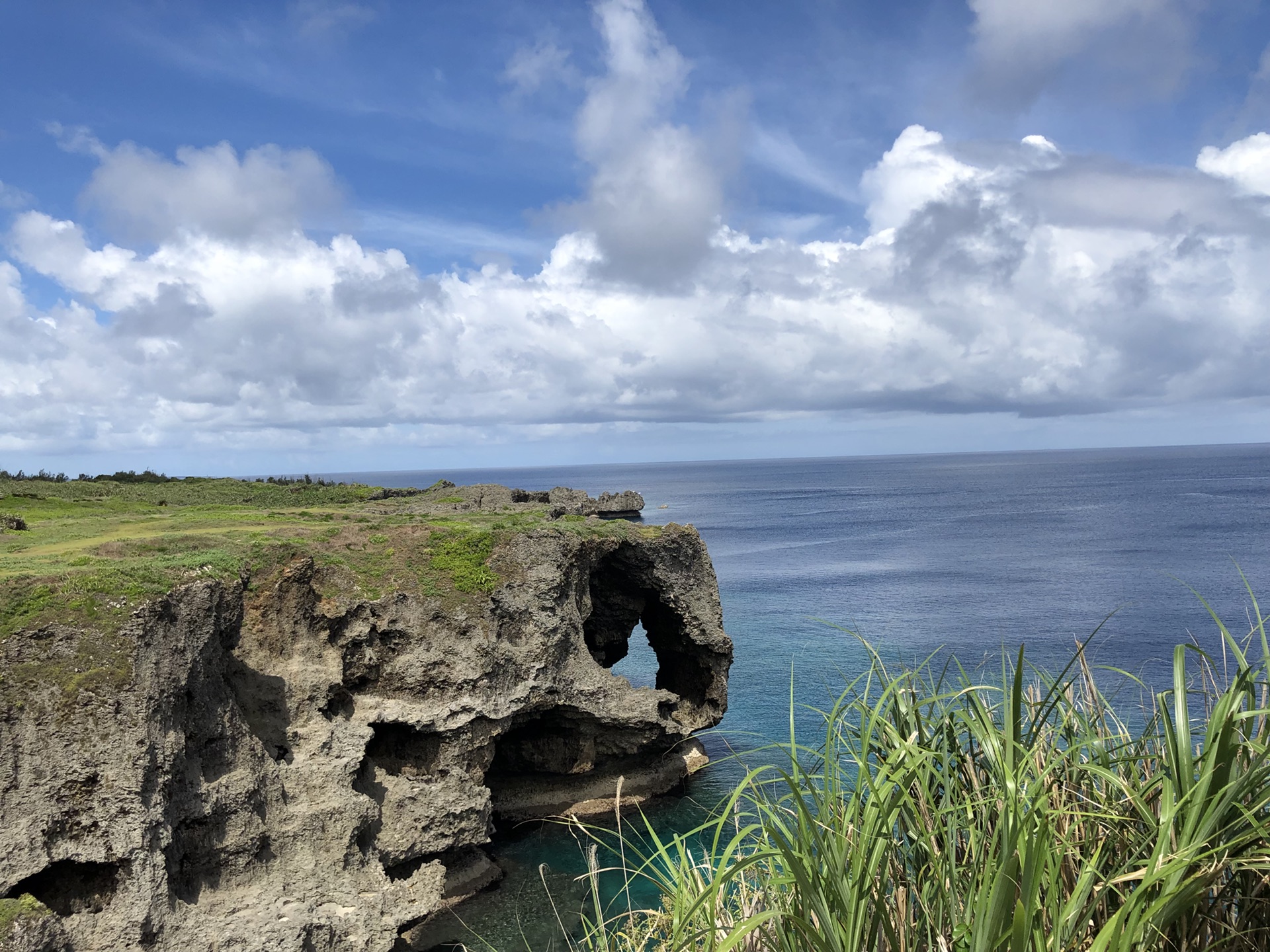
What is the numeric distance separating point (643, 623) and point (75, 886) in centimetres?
2609

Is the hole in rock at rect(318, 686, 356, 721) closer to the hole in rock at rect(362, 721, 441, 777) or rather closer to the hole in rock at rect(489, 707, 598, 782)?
the hole in rock at rect(362, 721, 441, 777)

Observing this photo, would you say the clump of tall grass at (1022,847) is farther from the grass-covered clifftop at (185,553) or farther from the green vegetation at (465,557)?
the green vegetation at (465,557)

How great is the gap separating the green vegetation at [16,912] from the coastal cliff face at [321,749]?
0.44ft

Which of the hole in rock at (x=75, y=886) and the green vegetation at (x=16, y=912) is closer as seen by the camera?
the green vegetation at (x=16, y=912)

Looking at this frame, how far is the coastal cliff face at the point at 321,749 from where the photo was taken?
677 inches

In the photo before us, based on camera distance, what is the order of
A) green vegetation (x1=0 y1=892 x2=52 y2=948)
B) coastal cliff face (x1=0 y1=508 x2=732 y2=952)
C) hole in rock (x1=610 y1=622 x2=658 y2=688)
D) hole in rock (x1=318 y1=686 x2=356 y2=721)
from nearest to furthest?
green vegetation (x1=0 y1=892 x2=52 y2=948) < coastal cliff face (x1=0 y1=508 x2=732 y2=952) < hole in rock (x1=318 y1=686 x2=356 y2=721) < hole in rock (x1=610 y1=622 x2=658 y2=688)

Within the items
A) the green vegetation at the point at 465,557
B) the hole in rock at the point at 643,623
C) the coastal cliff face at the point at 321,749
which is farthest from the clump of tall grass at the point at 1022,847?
the hole in rock at the point at 643,623

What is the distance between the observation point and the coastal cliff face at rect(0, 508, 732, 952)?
1720 cm

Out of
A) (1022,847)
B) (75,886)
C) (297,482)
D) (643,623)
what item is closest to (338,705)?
(75,886)

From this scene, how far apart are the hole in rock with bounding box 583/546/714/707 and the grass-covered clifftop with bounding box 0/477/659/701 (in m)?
2.15

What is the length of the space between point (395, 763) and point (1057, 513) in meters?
124

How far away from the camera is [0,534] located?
2872 cm

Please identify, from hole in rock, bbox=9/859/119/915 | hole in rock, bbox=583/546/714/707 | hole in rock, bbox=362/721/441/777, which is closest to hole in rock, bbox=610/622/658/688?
hole in rock, bbox=583/546/714/707

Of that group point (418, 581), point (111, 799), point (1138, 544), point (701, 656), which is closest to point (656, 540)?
point (701, 656)
